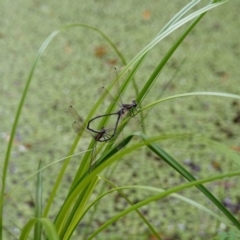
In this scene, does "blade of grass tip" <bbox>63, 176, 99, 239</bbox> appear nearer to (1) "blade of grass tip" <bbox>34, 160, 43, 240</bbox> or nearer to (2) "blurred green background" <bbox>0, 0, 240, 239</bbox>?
(1) "blade of grass tip" <bbox>34, 160, 43, 240</bbox>

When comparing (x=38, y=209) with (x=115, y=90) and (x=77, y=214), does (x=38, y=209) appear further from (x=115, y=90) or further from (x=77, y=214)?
(x=115, y=90)

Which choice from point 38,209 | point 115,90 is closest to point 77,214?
point 38,209

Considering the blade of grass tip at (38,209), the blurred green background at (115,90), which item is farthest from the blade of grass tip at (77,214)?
the blurred green background at (115,90)

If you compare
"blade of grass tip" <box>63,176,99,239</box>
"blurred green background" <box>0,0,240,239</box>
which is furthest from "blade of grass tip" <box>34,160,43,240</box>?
"blurred green background" <box>0,0,240,239</box>

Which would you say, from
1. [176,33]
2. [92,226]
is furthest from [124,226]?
[176,33]

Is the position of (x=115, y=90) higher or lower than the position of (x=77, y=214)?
higher

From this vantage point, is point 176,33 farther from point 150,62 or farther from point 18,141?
point 18,141

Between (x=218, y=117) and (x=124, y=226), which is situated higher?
(x=218, y=117)

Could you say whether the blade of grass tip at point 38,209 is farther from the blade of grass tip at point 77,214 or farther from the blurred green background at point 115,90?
the blurred green background at point 115,90
